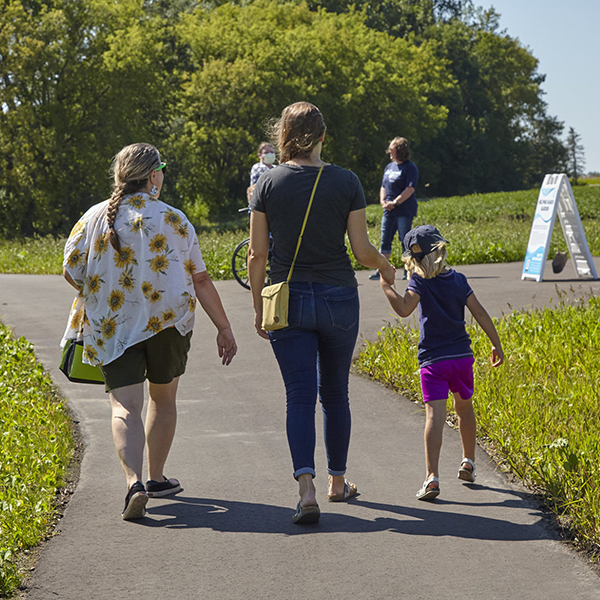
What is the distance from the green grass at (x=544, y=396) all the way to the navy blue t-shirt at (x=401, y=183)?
3783mm

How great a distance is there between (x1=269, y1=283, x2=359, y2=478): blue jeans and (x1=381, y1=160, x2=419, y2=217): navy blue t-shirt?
8.08 meters

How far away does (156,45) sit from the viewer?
115 feet

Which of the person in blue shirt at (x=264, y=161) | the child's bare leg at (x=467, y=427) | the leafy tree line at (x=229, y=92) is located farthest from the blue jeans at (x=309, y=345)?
the person in blue shirt at (x=264, y=161)

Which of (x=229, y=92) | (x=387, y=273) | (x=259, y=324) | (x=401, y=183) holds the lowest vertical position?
(x=259, y=324)

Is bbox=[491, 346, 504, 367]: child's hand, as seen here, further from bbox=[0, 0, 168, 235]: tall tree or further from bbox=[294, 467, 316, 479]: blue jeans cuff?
bbox=[0, 0, 168, 235]: tall tree

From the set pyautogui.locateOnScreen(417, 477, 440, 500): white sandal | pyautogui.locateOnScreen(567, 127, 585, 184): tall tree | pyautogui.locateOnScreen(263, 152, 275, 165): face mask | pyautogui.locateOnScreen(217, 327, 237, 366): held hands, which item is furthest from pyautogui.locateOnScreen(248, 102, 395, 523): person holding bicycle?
pyautogui.locateOnScreen(567, 127, 585, 184): tall tree

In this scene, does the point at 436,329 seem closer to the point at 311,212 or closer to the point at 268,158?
the point at 311,212

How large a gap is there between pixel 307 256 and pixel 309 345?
0.44 meters

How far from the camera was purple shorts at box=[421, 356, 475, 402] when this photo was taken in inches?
174

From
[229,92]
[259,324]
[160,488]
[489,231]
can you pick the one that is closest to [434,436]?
[259,324]

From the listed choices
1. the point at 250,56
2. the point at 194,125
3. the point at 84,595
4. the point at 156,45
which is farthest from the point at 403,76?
the point at 84,595

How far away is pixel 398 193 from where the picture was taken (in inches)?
482

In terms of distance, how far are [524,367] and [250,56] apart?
4244cm

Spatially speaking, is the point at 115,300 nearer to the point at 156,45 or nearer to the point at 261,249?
the point at 261,249
